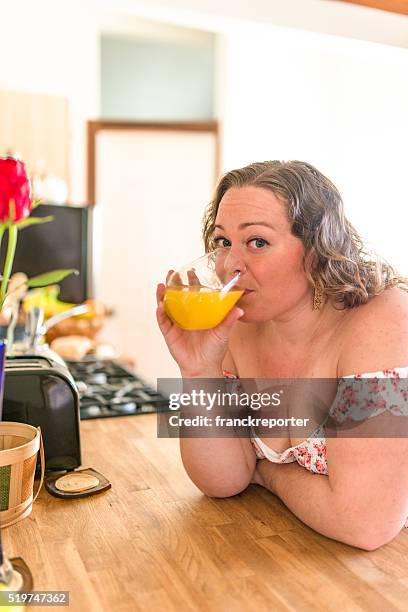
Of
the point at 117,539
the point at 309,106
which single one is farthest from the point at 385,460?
the point at 309,106

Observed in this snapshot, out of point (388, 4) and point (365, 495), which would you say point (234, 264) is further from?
point (388, 4)

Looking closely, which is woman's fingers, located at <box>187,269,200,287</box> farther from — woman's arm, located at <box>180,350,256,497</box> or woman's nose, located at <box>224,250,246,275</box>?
woman's arm, located at <box>180,350,256,497</box>

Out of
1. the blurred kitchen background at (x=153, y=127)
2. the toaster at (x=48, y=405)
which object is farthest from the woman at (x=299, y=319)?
the blurred kitchen background at (x=153, y=127)

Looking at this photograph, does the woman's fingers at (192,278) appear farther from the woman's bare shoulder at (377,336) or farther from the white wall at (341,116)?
the white wall at (341,116)

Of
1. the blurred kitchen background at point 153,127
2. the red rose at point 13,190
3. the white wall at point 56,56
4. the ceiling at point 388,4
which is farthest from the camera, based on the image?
the white wall at point 56,56

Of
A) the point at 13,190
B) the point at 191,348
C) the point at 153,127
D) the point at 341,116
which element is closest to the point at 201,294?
the point at 191,348

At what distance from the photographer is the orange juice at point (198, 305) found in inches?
41.5

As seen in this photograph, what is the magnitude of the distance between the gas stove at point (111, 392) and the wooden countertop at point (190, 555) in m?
0.40

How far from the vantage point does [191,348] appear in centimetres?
115

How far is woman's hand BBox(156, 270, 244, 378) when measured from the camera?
1.12m

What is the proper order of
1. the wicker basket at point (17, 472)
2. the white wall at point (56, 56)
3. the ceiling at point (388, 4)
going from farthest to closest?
the white wall at point (56, 56)
the ceiling at point (388, 4)
the wicker basket at point (17, 472)

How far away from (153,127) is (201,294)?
13.1 feet

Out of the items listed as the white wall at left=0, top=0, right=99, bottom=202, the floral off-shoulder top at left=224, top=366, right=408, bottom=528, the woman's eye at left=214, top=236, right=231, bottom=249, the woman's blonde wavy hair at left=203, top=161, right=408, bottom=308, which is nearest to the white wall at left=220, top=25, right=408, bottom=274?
the woman's blonde wavy hair at left=203, top=161, right=408, bottom=308

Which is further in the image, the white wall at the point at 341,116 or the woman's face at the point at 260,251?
the white wall at the point at 341,116
